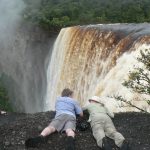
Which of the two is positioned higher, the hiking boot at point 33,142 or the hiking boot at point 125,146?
the hiking boot at point 125,146

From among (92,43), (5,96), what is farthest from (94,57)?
(5,96)

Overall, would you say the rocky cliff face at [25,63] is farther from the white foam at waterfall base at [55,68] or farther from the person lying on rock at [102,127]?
the person lying on rock at [102,127]

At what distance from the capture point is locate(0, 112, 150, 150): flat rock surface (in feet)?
36.0

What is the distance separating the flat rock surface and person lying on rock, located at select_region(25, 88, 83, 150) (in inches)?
5.8

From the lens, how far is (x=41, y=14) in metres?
39.7

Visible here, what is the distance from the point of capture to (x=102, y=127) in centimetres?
1109

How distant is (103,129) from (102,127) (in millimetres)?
50

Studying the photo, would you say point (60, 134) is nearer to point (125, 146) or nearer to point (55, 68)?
point (125, 146)

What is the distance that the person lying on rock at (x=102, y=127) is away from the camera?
1050 centimetres

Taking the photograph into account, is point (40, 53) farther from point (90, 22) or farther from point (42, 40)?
point (90, 22)

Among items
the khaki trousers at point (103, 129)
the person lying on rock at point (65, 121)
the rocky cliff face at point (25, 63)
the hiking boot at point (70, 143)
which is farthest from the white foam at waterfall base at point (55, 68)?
the hiking boot at point (70, 143)

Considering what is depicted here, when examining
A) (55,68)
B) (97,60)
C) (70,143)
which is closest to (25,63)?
(55,68)

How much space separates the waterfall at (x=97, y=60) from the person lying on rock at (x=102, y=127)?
3105 millimetres

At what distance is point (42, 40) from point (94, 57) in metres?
14.6
